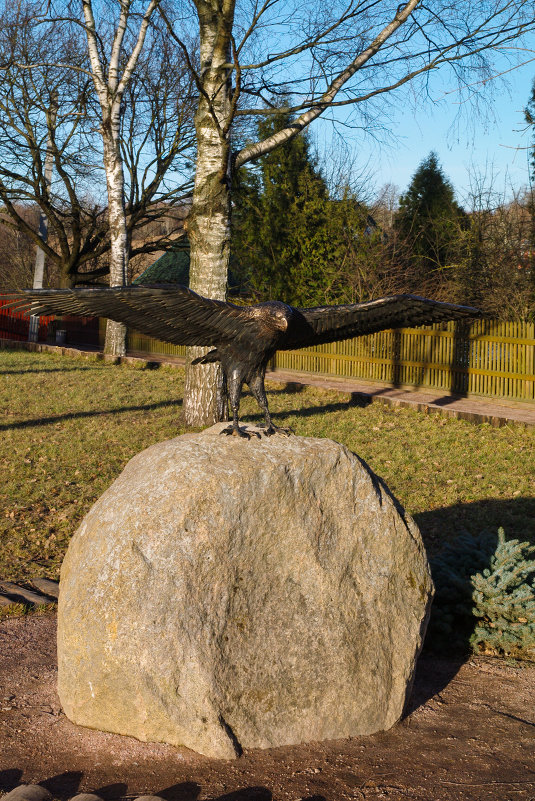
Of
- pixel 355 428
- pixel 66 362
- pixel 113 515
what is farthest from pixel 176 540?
pixel 66 362

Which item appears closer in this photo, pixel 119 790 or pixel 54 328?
pixel 119 790

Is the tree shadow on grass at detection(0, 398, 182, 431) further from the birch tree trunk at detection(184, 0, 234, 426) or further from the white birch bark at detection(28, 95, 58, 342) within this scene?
the white birch bark at detection(28, 95, 58, 342)

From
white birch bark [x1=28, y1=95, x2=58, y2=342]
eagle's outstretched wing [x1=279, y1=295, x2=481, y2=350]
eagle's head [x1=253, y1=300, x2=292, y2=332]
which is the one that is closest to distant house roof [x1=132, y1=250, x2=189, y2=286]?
white birch bark [x1=28, y1=95, x2=58, y2=342]

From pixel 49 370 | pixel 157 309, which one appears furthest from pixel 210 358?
pixel 49 370

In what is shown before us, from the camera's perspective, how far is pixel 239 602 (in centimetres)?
376

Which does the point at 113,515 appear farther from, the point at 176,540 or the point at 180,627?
the point at 180,627

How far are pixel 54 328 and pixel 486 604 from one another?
25.6 meters

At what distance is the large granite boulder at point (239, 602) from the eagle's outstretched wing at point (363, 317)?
0.73 m

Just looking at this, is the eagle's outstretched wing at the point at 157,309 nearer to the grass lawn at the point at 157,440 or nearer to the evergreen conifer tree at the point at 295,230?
the grass lawn at the point at 157,440

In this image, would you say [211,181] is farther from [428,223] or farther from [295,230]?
[428,223]

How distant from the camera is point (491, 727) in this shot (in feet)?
12.9

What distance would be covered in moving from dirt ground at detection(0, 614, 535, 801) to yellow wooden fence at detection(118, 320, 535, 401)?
1057 cm

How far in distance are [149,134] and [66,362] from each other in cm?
972

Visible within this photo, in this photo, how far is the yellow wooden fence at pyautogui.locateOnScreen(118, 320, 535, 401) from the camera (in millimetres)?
14117
